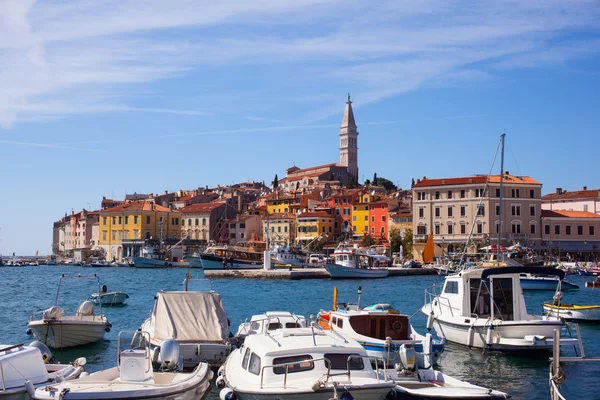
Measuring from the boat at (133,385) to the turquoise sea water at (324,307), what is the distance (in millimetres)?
2398

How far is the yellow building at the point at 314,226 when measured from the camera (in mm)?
92625

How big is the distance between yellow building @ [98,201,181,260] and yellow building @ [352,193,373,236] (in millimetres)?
25147

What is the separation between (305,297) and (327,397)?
29505mm

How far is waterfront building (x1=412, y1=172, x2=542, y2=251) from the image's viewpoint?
244ft

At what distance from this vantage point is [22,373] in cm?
1155

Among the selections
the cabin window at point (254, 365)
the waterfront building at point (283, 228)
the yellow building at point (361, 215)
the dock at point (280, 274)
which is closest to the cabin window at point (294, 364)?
the cabin window at point (254, 365)

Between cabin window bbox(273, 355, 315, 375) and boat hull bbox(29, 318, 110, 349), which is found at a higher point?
cabin window bbox(273, 355, 315, 375)

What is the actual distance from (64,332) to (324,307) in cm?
1575

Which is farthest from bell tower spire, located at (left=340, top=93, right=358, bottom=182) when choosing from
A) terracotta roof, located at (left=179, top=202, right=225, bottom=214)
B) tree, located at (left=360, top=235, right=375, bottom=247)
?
tree, located at (left=360, top=235, right=375, bottom=247)

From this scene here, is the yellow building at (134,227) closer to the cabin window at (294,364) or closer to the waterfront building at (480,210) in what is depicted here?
the waterfront building at (480,210)

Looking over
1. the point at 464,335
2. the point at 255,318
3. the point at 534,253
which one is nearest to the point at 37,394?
the point at 255,318

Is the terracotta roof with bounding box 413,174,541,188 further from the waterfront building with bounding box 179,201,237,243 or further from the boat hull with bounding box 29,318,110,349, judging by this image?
the boat hull with bounding box 29,318,110,349

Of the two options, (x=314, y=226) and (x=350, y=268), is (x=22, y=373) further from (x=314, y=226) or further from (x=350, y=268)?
(x=314, y=226)

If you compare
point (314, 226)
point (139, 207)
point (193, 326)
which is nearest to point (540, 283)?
point (193, 326)
